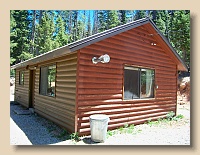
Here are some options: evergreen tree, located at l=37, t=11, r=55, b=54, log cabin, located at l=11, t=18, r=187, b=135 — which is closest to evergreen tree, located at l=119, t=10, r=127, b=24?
evergreen tree, located at l=37, t=11, r=55, b=54

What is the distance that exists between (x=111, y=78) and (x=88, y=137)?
185cm

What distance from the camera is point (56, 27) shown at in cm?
2086

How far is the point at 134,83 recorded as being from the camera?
666cm

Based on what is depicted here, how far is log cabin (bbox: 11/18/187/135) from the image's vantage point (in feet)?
17.6

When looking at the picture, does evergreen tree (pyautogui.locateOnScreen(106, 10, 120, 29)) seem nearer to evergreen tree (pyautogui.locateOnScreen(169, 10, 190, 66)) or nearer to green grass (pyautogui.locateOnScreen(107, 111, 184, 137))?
evergreen tree (pyautogui.locateOnScreen(169, 10, 190, 66))

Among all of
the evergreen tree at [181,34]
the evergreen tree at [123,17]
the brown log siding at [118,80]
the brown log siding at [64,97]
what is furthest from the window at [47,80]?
the evergreen tree at [123,17]

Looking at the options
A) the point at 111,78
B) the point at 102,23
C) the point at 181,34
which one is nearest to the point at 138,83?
the point at 111,78

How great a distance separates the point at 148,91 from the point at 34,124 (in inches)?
166

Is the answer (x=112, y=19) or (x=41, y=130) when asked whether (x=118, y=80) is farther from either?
(x=112, y=19)

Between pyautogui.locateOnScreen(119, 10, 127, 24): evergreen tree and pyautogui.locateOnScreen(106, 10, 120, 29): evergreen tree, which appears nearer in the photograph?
pyautogui.locateOnScreen(106, 10, 120, 29): evergreen tree

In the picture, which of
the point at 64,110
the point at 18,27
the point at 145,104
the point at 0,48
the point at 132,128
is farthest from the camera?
the point at 18,27

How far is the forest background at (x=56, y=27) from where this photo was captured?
14461 mm

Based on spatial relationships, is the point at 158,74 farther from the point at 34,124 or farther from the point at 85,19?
the point at 85,19

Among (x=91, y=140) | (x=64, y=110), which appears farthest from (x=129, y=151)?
(x=64, y=110)
